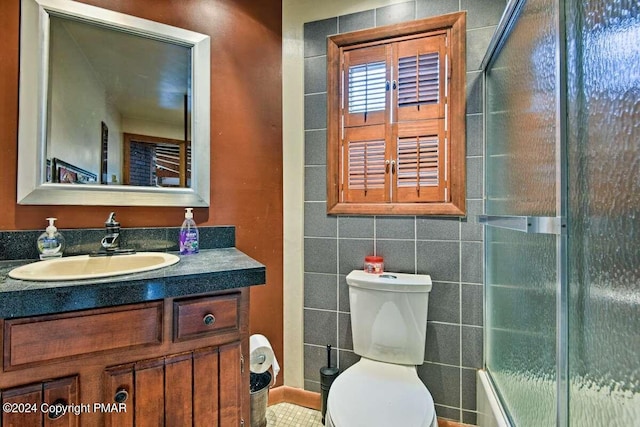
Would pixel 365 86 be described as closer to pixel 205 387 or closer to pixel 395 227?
pixel 395 227

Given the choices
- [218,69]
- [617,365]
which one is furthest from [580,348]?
[218,69]

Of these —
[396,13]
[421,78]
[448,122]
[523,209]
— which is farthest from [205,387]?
[396,13]

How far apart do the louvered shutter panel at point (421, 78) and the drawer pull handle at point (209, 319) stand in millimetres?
1312

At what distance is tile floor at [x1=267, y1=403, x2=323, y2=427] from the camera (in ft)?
5.24

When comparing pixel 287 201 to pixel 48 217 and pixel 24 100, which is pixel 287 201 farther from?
pixel 24 100

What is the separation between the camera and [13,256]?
1.15 m

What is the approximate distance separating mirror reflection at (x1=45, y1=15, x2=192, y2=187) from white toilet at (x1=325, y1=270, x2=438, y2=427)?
1060mm

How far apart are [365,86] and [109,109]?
1267mm

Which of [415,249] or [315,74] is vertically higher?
[315,74]

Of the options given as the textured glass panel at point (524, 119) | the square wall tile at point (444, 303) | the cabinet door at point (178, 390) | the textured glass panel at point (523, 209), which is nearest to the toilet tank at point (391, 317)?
the square wall tile at point (444, 303)

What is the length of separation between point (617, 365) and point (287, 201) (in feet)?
4.83

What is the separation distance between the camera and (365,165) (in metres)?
1.68

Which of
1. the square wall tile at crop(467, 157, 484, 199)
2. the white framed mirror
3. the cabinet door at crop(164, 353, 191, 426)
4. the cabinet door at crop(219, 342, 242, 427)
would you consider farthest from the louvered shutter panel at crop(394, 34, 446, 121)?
the cabinet door at crop(164, 353, 191, 426)

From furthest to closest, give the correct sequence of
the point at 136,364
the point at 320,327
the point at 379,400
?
1. the point at 320,327
2. the point at 379,400
3. the point at 136,364
